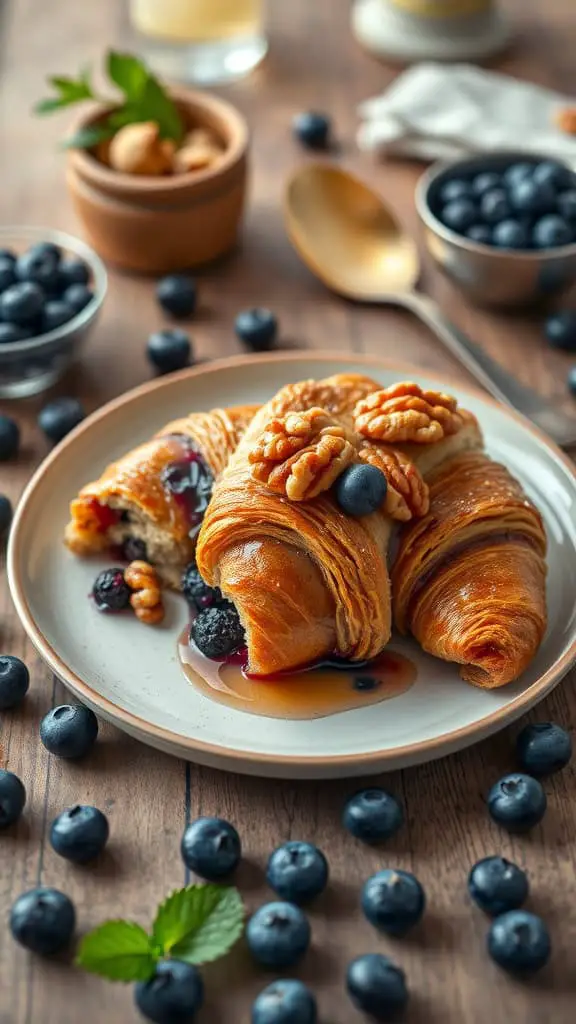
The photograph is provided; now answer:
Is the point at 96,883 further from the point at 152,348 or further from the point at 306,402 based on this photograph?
the point at 152,348

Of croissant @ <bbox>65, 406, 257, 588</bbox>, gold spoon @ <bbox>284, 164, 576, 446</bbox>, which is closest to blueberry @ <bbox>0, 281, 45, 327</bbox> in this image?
croissant @ <bbox>65, 406, 257, 588</bbox>

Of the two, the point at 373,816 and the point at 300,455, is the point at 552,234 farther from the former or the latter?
the point at 373,816

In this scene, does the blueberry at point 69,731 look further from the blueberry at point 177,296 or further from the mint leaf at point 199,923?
the blueberry at point 177,296

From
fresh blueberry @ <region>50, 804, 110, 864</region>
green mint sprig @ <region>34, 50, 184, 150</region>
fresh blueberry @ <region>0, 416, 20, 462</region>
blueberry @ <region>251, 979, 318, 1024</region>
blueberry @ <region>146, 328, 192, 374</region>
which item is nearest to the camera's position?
blueberry @ <region>251, 979, 318, 1024</region>

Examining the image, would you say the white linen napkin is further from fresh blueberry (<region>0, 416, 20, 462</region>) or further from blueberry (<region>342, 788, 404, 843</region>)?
blueberry (<region>342, 788, 404, 843</region>)

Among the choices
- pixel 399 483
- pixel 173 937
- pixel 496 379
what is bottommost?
pixel 496 379

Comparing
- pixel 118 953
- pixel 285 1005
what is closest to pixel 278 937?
pixel 285 1005

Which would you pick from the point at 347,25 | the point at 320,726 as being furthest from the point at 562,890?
the point at 347,25
